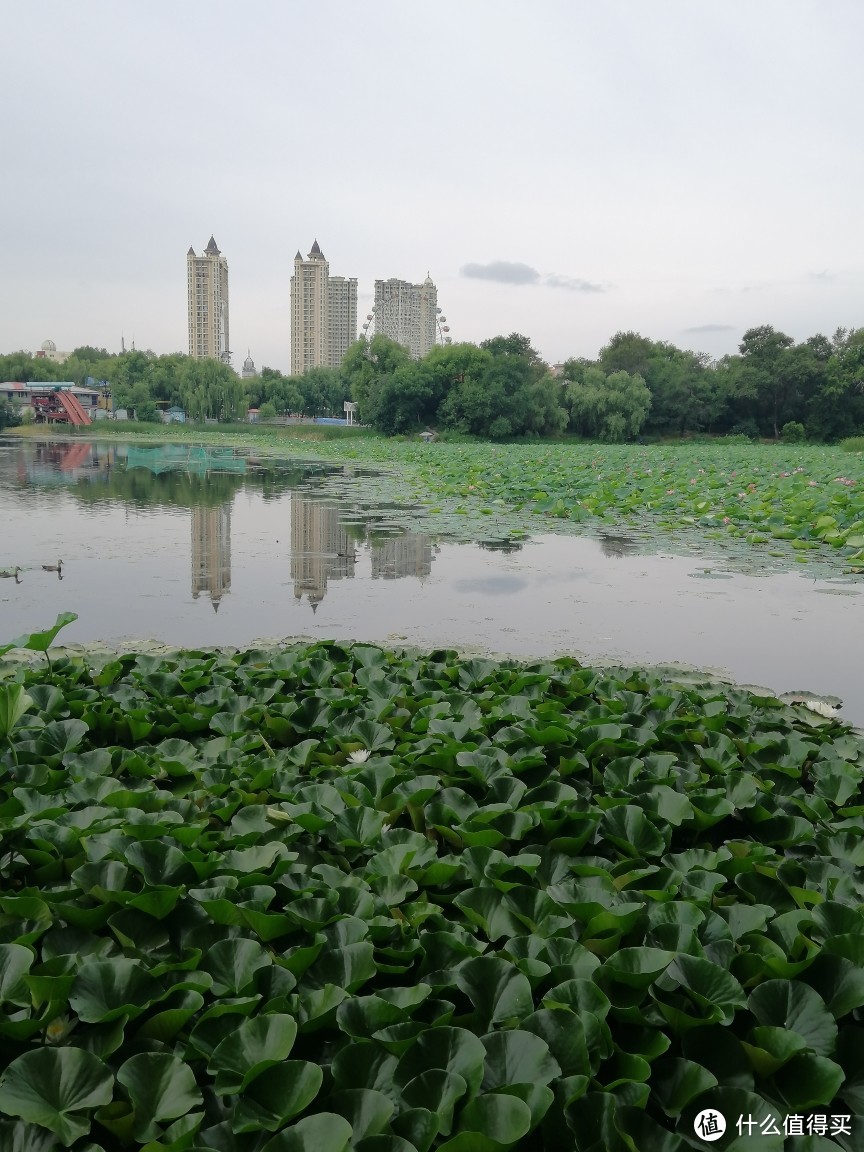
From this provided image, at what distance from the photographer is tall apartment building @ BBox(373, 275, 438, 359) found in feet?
243

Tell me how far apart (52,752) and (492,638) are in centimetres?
221

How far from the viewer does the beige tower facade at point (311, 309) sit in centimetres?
8025

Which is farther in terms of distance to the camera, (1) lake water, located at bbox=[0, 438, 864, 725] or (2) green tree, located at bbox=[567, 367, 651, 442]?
(2) green tree, located at bbox=[567, 367, 651, 442]

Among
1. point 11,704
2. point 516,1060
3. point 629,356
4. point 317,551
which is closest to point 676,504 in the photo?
point 317,551

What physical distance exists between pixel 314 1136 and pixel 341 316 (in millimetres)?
87990

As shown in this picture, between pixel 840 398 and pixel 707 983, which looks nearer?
pixel 707 983

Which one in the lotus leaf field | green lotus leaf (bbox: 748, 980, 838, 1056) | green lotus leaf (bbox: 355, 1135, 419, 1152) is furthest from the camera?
the lotus leaf field

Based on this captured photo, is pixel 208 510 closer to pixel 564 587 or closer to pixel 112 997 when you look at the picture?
pixel 564 587

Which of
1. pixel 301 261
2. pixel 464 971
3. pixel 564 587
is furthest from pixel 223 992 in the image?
pixel 301 261

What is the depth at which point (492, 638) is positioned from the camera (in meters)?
3.97

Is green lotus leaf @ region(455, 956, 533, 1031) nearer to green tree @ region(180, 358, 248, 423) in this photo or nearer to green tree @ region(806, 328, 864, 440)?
green tree @ region(806, 328, 864, 440)

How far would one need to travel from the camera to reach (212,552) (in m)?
6.46

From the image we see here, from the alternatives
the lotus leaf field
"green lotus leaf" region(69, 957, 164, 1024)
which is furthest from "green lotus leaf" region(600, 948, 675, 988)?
the lotus leaf field

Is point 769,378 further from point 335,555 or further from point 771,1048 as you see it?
point 771,1048
